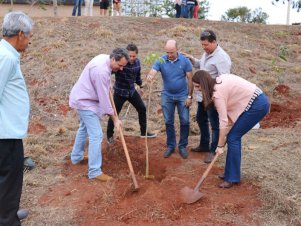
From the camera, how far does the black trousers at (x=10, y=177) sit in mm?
3557

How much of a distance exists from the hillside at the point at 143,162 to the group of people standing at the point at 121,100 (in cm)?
30

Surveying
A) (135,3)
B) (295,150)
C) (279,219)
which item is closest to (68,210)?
(279,219)

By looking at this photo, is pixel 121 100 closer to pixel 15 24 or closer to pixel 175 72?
pixel 175 72

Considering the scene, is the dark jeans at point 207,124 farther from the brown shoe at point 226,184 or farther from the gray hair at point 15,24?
the gray hair at point 15,24

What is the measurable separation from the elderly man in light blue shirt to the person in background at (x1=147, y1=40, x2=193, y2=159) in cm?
228

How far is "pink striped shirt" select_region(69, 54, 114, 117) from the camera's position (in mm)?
4867

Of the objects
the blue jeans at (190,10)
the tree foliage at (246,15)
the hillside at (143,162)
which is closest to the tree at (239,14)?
the tree foliage at (246,15)

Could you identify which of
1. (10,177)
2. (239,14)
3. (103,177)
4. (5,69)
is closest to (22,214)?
(10,177)

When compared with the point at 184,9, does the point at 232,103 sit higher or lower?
lower

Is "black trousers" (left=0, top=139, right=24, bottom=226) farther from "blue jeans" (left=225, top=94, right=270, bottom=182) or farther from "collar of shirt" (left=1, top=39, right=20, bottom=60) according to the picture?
"blue jeans" (left=225, top=94, right=270, bottom=182)

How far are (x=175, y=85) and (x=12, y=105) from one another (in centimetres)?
269

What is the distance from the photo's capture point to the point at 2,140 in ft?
11.5

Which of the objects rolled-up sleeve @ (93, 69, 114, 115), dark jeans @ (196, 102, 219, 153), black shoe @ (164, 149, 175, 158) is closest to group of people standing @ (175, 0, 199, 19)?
dark jeans @ (196, 102, 219, 153)

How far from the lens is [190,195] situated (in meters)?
4.67
